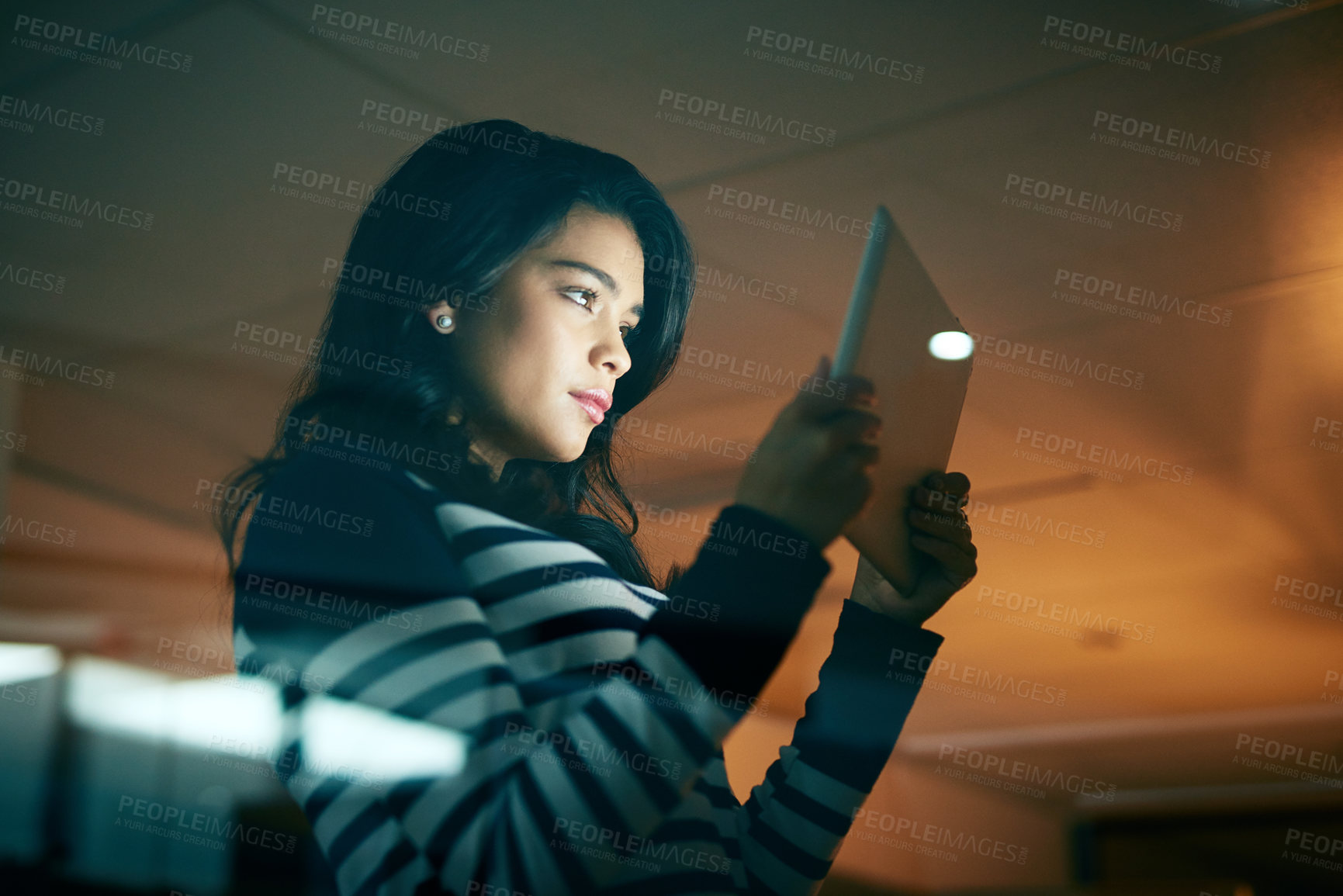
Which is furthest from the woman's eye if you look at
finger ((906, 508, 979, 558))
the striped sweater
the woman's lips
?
finger ((906, 508, 979, 558))

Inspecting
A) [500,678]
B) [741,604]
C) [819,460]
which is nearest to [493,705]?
[500,678]

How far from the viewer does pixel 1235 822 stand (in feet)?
23.2

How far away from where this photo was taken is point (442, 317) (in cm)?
100

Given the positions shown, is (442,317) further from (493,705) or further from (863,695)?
(863,695)

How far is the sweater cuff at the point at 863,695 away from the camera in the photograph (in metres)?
0.84

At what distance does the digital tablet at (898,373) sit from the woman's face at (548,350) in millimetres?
336

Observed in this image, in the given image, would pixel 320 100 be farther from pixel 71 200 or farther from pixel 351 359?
pixel 351 359

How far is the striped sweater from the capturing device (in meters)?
0.63

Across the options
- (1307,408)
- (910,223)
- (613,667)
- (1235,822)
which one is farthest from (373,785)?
(1235,822)

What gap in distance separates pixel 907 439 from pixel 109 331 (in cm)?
248

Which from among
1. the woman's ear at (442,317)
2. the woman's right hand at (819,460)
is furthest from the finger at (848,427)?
the woman's ear at (442,317)

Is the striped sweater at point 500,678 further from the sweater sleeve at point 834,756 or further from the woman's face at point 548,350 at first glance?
the woman's face at point 548,350

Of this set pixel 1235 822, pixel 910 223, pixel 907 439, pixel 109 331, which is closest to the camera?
pixel 907 439

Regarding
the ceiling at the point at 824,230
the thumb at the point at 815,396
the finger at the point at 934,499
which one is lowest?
the finger at the point at 934,499
